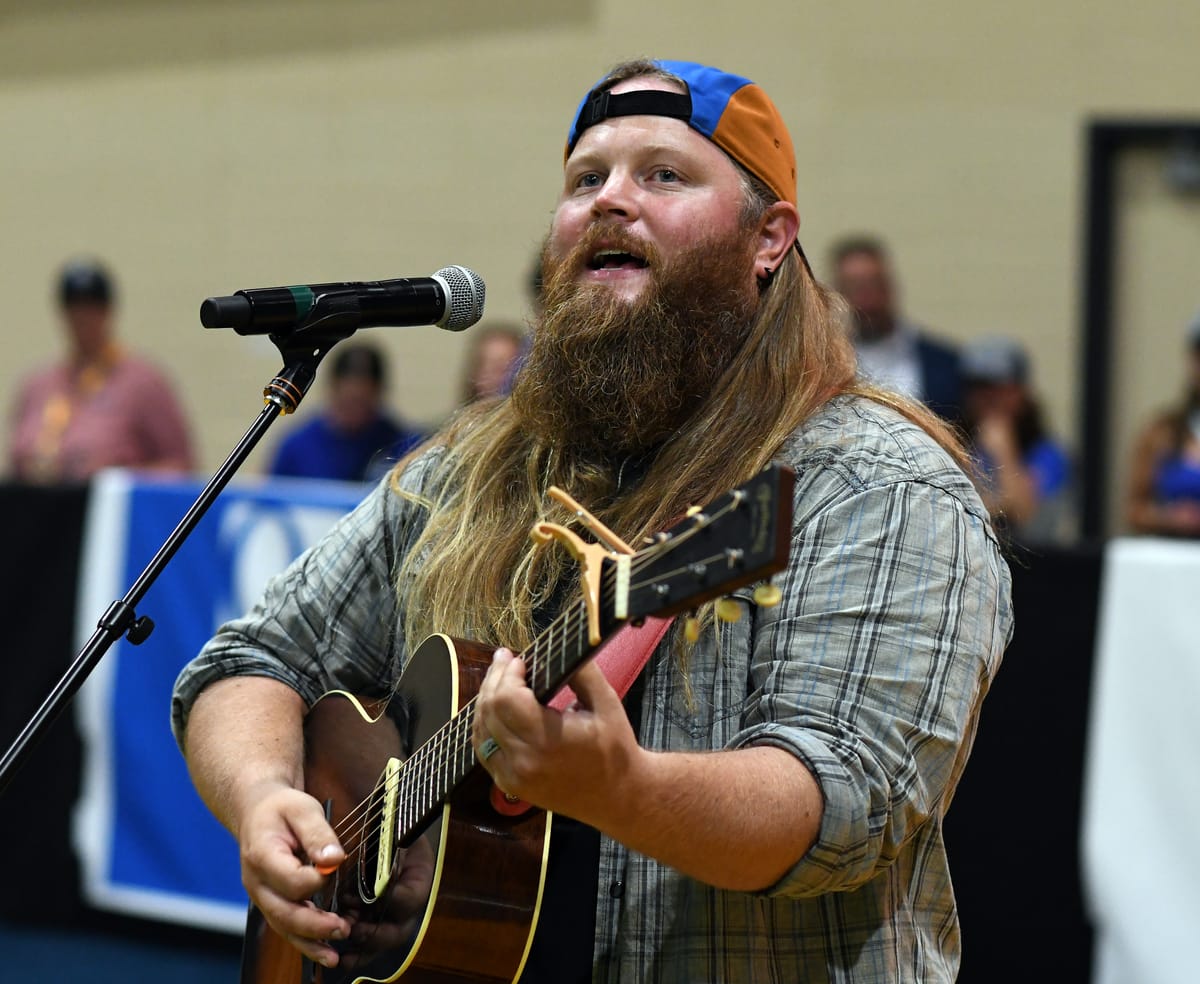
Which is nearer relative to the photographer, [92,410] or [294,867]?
[294,867]

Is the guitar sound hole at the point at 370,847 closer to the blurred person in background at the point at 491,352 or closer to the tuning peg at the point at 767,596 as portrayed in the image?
the tuning peg at the point at 767,596

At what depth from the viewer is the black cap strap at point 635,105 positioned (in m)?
2.50

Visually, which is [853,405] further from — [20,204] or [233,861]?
[20,204]

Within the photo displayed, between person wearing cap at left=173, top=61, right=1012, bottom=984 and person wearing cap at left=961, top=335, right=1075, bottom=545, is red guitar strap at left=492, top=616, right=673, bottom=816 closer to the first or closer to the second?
person wearing cap at left=173, top=61, right=1012, bottom=984

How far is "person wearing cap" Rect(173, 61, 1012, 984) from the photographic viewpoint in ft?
6.29

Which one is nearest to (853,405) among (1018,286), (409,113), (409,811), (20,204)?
(409,811)

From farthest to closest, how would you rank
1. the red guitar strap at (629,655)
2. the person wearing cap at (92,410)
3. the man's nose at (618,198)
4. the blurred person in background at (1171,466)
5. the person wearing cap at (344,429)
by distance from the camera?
the person wearing cap at (92,410), the person wearing cap at (344,429), the blurred person in background at (1171,466), the man's nose at (618,198), the red guitar strap at (629,655)

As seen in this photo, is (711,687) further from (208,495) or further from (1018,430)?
(1018,430)

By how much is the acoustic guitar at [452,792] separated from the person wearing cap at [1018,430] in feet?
13.8

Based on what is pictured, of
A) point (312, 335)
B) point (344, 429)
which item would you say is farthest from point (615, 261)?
point (344, 429)

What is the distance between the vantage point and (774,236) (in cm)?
257

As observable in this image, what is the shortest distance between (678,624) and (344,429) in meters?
4.86

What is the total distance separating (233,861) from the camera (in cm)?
496

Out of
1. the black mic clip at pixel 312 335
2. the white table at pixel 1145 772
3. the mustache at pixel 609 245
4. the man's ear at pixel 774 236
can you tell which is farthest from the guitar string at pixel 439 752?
the white table at pixel 1145 772
